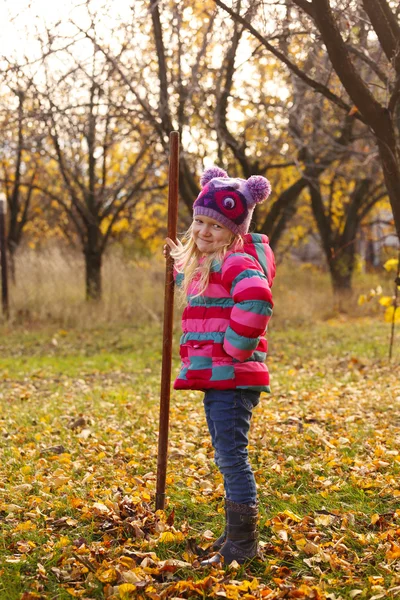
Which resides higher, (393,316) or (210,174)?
(210,174)

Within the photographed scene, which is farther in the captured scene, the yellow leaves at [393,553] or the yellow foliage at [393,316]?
the yellow foliage at [393,316]

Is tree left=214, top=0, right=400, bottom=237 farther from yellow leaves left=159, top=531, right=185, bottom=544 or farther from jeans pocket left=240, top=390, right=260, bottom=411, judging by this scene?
yellow leaves left=159, top=531, right=185, bottom=544

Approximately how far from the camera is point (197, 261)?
3088 mm

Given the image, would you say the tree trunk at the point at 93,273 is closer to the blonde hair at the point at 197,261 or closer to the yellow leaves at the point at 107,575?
the blonde hair at the point at 197,261

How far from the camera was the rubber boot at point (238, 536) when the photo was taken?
298 cm

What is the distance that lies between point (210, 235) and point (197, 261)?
0.43 ft

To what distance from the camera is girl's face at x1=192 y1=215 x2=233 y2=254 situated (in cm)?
303

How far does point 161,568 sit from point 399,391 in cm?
393

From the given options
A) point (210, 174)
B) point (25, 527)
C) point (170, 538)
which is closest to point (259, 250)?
point (210, 174)

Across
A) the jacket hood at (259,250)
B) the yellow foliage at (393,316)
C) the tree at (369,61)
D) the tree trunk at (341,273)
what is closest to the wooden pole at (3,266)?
the tree trunk at (341,273)

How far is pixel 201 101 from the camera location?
10.2m

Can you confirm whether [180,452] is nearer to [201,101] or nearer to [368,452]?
[368,452]

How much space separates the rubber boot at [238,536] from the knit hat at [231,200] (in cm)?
117

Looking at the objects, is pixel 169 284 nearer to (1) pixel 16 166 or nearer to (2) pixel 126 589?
(2) pixel 126 589
